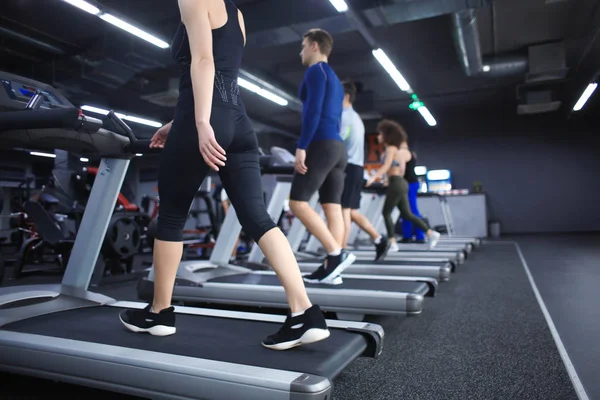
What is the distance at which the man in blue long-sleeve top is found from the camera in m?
2.21

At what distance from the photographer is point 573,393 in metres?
1.32

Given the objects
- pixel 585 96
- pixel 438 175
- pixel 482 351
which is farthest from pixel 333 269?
pixel 438 175

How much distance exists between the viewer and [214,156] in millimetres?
1211

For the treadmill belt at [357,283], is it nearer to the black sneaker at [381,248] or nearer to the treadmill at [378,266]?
the treadmill at [378,266]

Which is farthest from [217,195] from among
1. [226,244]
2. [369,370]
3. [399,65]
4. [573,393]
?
[573,393]

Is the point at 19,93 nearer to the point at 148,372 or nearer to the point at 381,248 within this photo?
the point at 148,372

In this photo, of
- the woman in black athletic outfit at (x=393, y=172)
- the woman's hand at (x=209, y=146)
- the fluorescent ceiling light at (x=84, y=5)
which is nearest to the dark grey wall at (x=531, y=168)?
the woman in black athletic outfit at (x=393, y=172)

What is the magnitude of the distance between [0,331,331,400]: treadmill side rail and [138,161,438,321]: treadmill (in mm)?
1115

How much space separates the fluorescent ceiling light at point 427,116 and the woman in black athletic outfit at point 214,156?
9.51 m

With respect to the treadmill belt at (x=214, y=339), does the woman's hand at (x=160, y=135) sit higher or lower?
higher

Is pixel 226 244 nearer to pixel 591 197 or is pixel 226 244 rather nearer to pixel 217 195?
pixel 217 195

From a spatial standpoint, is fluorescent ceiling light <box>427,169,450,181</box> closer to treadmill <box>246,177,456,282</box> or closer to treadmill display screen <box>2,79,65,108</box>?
treadmill <box>246,177,456,282</box>

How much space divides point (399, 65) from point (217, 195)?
169 inches

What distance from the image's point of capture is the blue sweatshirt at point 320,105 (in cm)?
219
